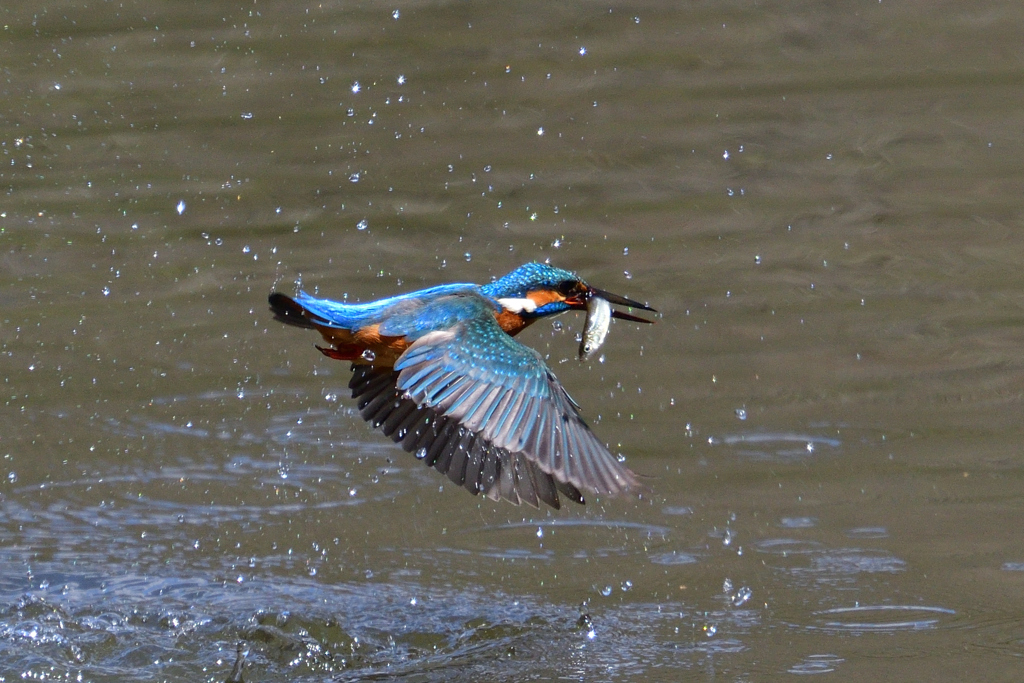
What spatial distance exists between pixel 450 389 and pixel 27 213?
3285mm

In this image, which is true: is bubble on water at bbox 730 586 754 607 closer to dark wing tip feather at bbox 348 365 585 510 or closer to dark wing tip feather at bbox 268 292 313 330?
dark wing tip feather at bbox 348 365 585 510

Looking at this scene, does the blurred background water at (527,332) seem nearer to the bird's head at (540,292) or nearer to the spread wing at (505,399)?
the spread wing at (505,399)

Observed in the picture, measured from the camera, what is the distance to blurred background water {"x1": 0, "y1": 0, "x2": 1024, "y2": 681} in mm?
3416

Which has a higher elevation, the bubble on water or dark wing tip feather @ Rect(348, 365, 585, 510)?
dark wing tip feather @ Rect(348, 365, 585, 510)

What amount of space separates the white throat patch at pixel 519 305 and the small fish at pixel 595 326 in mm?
162

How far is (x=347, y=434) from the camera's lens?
445 centimetres

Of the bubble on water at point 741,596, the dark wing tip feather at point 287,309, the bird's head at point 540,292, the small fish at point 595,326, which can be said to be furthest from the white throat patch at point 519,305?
the bubble on water at point 741,596

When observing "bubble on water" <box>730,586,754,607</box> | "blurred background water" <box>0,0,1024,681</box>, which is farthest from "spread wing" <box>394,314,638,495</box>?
"bubble on water" <box>730,586,754,607</box>

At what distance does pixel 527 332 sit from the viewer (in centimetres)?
502

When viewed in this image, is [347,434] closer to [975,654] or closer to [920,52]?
[975,654]

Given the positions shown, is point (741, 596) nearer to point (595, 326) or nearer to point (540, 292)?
point (595, 326)

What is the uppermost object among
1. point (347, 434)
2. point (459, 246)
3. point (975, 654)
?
point (459, 246)

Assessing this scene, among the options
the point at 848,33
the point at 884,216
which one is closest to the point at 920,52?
the point at 848,33

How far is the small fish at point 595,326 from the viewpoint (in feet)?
11.2
